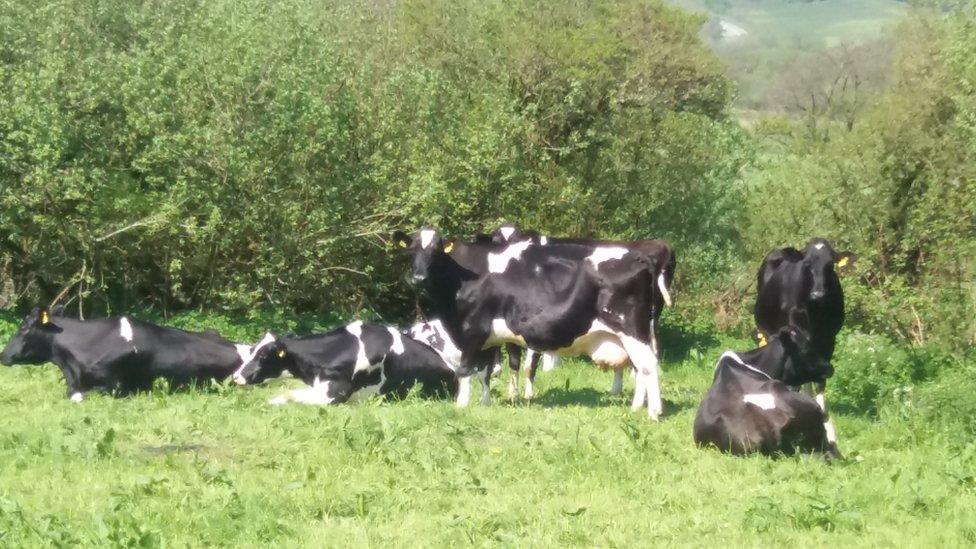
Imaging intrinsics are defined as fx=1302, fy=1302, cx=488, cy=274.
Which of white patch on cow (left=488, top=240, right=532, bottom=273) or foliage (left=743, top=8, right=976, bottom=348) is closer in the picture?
white patch on cow (left=488, top=240, right=532, bottom=273)

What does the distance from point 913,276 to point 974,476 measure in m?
19.2

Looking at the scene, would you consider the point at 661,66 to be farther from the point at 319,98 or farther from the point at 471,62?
the point at 319,98

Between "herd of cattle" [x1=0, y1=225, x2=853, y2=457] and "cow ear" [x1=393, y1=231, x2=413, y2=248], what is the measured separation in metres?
0.02

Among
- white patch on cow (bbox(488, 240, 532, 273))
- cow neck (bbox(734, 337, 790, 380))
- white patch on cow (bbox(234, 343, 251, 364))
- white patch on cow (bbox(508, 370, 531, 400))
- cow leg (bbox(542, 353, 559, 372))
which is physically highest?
white patch on cow (bbox(488, 240, 532, 273))

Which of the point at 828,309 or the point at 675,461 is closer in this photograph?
the point at 675,461

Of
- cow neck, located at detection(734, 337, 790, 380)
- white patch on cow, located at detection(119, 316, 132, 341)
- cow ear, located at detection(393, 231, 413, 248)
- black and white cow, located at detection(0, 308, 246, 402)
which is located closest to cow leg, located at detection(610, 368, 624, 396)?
cow ear, located at detection(393, 231, 413, 248)

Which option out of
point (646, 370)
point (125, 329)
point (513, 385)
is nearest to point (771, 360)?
point (646, 370)

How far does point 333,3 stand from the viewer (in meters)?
32.0

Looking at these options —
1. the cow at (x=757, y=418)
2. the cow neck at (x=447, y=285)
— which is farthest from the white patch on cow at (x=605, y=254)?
the cow at (x=757, y=418)

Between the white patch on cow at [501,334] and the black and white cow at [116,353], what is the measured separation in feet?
11.4

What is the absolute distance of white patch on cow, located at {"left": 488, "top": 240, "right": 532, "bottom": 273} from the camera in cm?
1569

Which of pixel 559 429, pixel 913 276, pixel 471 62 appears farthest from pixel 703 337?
A: pixel 559 429

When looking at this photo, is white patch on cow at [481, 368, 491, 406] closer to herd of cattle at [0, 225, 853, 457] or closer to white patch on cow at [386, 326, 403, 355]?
herd of cattle at [0, 225, 853, 457]

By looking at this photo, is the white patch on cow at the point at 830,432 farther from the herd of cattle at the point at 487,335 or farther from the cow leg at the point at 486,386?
the cow leg at the point at 486,386
